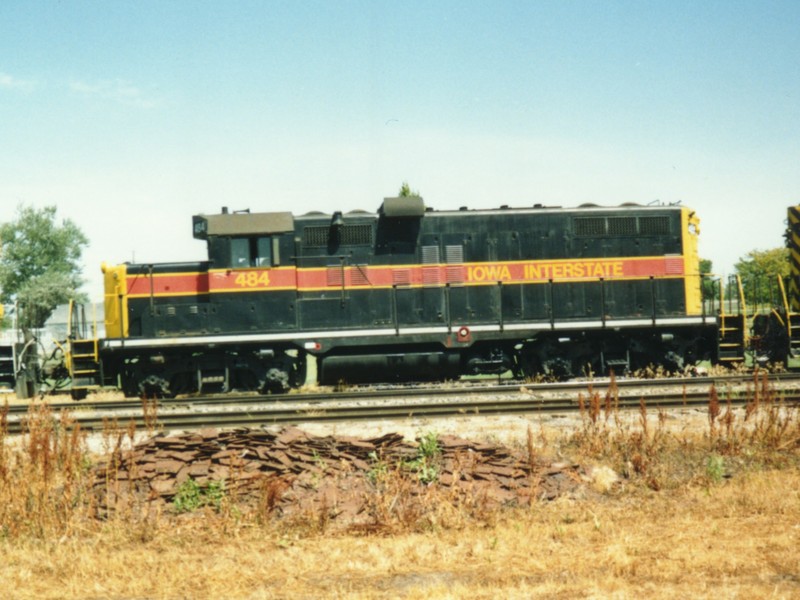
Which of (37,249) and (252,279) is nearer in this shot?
(252,279)

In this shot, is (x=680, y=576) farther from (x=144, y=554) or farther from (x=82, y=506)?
(x=82, y=506)

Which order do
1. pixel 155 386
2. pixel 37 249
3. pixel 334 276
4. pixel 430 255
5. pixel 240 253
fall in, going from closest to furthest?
pixel 155 386 < pixel 240 253 < pixel 334 276 < pixel 430 255 < pixel 37 249

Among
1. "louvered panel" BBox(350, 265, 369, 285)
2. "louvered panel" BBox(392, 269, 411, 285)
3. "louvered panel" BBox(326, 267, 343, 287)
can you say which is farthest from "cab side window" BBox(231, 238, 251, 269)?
"louvered panel" BBox(392, 269, 411, 285)

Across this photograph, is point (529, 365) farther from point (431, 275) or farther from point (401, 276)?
point (401, 276)

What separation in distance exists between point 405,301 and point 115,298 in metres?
5.82

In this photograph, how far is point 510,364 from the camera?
596 inches

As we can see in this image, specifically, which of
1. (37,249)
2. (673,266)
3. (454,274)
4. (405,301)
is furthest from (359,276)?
(37,249)

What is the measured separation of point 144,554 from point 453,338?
9.76 metres

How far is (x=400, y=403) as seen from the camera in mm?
12312

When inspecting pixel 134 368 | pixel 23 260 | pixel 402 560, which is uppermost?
pixel 23 260

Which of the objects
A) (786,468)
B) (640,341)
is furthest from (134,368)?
(786,468)

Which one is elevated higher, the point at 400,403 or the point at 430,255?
the point at 430,255

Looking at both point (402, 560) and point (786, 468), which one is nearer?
point (402, 560)

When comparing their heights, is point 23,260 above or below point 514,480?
above
